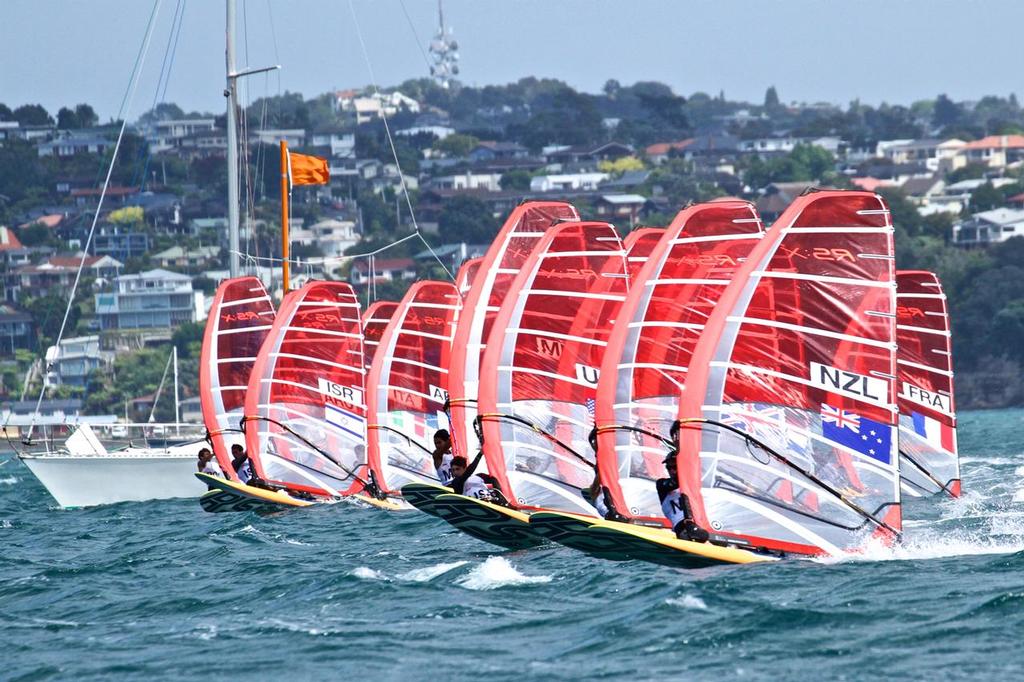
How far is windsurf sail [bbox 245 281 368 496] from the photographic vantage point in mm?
25312

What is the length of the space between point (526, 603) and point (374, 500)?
911 centimetres

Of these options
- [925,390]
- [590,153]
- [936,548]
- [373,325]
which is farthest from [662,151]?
[936,548]

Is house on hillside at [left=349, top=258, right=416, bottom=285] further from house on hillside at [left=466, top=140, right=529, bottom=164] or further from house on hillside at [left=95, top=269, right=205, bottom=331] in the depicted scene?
house on hillside at [left=466, top=140, right=529, bottom=164]

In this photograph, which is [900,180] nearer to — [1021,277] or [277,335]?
[1021,277]

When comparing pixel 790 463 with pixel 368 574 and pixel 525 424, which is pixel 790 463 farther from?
pixel 368 574

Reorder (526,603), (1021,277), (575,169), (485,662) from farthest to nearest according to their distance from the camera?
(575,169), (1021,277), (526,603), (485,662)

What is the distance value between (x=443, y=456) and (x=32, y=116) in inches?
6685

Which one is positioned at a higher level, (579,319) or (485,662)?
(579,319)

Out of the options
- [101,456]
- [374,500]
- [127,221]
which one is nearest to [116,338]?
[127,221]

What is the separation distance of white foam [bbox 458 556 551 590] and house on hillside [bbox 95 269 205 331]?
292ft

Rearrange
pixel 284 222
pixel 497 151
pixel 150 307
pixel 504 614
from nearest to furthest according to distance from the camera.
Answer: pixel 504 614, pixel 284 222, pixel 150 307, pixel 497 151

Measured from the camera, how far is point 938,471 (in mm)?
25000

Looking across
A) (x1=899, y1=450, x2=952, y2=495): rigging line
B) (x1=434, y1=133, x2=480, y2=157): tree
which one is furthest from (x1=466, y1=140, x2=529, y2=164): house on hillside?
(x1=899, y1=450, x2=952, y2=495): rigging line

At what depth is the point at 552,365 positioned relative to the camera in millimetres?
19562
